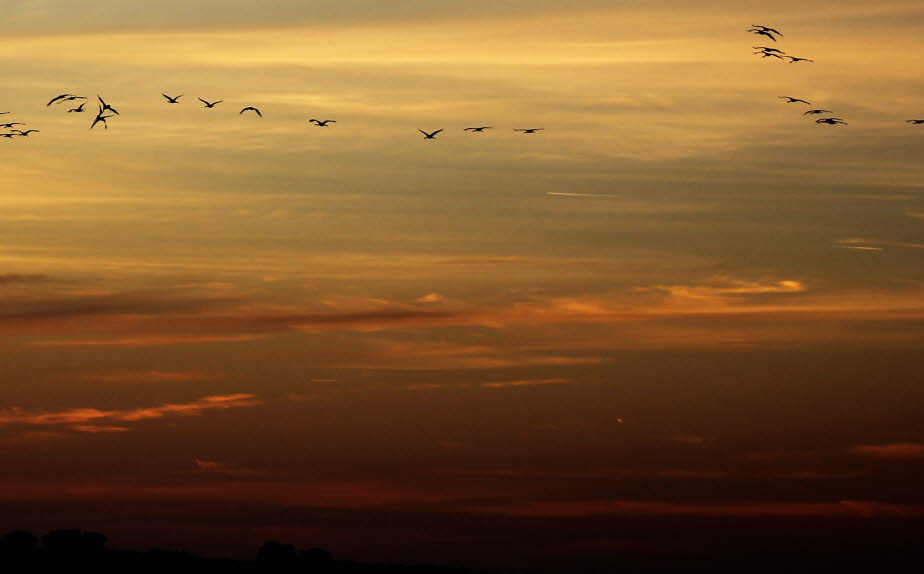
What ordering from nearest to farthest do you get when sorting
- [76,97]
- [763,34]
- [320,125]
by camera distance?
[763,34]
[76,97]
[320,125]

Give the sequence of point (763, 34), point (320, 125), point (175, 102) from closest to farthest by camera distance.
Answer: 1. point (763, 34)
2. point (175, 102)
3. point (320, 125)

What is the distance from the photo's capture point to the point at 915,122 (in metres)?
139

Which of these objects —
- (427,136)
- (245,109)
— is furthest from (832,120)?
(245,109)

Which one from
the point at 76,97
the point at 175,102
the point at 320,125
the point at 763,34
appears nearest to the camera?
the point at 763,34

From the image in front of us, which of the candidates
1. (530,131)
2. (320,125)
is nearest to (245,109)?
(320,125)

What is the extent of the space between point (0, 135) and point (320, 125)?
42895 millimetres

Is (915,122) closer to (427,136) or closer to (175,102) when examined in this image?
(427,136)

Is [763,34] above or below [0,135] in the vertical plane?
above

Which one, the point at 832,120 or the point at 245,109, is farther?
the point at 245,109

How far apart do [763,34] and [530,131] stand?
129 ft

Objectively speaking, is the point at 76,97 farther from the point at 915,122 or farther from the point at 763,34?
the point at 915,122

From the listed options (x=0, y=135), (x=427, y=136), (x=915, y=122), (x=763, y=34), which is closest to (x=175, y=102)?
(x=0, y=135)

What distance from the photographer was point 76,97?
147 metres

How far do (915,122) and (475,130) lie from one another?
55.2 meters
